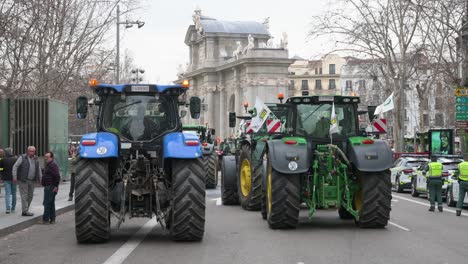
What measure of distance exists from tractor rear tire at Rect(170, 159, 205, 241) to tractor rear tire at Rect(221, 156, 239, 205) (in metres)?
8.90

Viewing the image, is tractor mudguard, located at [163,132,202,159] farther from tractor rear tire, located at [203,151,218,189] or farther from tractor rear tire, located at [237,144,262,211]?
tractor rear tire, located at [203,151,218,189]

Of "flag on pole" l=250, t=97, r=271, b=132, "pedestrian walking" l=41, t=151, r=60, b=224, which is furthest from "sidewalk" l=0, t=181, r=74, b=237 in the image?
"flag on pole" l=250, t=97, r=271, b=132

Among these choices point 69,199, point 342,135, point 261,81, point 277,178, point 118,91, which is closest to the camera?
point 118,91

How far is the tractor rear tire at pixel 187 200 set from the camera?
13688 millimetres

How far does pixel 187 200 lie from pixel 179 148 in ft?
3.04

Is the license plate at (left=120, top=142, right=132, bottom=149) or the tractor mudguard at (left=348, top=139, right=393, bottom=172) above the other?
the license plate at (left=120, top=142, right=132, bottom=149)

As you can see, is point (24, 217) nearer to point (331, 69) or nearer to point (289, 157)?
point (289, 157)

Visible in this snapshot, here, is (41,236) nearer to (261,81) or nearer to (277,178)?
(277,178)

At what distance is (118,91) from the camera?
584 inches

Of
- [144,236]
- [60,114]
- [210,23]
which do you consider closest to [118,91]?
[144,236]

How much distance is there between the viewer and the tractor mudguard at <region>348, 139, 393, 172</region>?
1596 centimetres

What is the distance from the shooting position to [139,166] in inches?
560

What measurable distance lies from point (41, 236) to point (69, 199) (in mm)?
8998

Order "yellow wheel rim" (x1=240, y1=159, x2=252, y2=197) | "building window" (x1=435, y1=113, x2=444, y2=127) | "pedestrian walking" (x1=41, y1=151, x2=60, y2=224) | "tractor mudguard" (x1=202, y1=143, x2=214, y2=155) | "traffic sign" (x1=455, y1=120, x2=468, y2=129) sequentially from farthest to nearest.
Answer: "building window" (x1=435, y1=113, x2=444, y2=127), "traffic sign" (x1=455, y1=120, x2=468, y2=129), "tractor mudguard" (x1=202, y1=143, x2=214, y2=155), "yellow wheel rim" (x1=240, y1=159, x2=252, y2=197), "pedestrian walking" (x1=41, y1=151, x2=60, y2=224)
